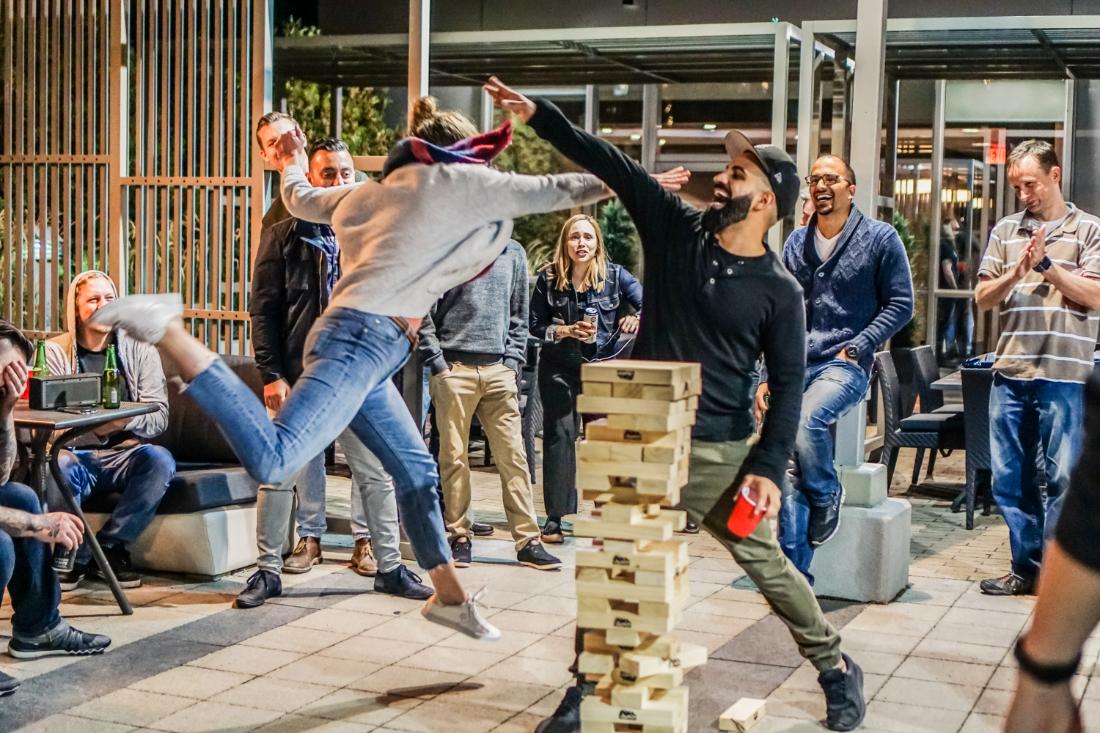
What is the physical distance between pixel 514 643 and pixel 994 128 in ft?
38.8

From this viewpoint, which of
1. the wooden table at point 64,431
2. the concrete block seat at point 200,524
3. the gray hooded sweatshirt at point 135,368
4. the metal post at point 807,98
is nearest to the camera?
the wooden table at point 64,431

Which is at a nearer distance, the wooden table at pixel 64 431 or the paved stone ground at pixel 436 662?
the paved stone ground at pixel 436 662

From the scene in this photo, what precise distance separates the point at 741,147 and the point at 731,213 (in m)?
0.30

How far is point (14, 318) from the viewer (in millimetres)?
8523

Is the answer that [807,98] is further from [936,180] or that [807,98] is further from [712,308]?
[936,180]

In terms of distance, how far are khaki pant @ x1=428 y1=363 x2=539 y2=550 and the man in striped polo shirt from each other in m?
2.23

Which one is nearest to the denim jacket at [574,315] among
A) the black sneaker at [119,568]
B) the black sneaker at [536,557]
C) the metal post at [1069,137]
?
the black sneaker at [536,557]

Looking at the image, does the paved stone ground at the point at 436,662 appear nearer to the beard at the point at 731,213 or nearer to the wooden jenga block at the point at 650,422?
the wooden jenga block at the point at 650,422

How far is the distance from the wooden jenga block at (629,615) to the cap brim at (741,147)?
52.5 inches

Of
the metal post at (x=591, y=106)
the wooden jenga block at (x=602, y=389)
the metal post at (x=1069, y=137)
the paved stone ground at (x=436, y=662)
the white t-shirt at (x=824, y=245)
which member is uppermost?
the metal post at (x=591, y=106)

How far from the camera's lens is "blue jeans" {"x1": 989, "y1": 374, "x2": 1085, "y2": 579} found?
6367 mm

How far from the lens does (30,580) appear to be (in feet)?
16.7

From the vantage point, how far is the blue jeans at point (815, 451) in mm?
5812

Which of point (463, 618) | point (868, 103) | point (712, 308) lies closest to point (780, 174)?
point (712, 308)
